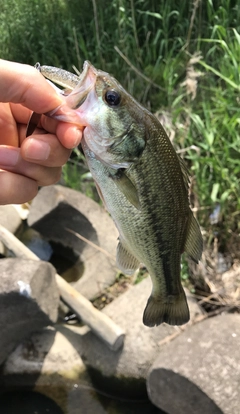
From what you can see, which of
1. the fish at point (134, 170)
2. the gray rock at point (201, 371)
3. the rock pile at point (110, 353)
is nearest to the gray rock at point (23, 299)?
the rock pile at point (110, 353)

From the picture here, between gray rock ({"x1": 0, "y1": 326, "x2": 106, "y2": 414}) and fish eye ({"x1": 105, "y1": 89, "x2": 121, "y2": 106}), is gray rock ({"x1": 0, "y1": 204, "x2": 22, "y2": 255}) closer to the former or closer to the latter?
gray rock ({"x1": 0, "y1": 326, "x2": 106, "y2": 414})

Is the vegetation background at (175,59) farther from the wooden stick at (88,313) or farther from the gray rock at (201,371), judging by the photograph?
the wooden stick at (88,313)

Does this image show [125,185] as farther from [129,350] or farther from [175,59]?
[175,59]

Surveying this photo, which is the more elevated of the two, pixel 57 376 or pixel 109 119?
pixel 109 119

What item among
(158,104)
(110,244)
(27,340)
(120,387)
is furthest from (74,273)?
(158,104)

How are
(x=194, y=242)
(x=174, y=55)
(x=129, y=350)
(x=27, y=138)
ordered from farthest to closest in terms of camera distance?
1. (x=174, y=55)
2. (x=129, y=350)
3. (x=194, y=242)
4. (x=27, y=138)

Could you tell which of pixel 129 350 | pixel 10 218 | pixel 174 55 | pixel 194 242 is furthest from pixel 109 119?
pixel 174 55

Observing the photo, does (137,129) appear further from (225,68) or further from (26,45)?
(26,45)

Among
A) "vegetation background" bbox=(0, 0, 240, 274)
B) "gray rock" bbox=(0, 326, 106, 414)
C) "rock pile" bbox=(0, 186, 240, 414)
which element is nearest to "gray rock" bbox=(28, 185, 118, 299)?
"rock pile" bbox=(0, 186, 240, 414)
